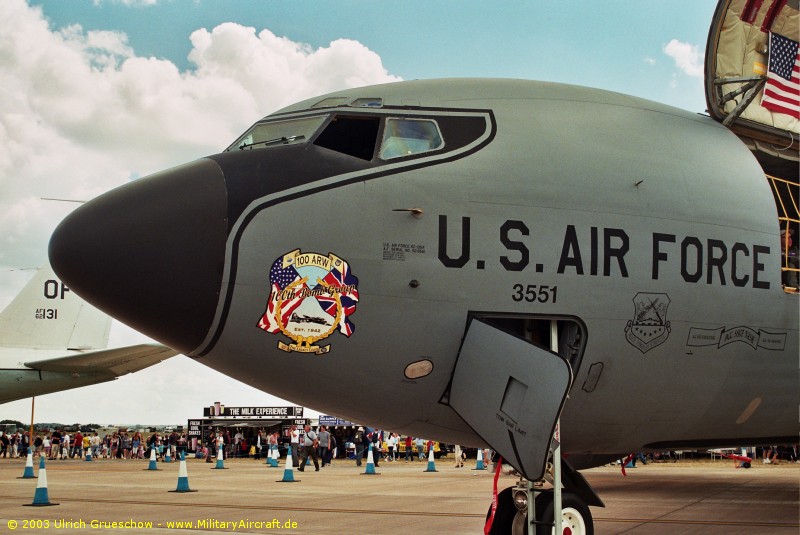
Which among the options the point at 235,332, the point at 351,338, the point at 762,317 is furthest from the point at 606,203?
the point at 235,332

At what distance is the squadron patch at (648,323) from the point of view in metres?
7.66

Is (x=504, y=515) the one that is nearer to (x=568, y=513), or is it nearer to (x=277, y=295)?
(x=568, y=513)

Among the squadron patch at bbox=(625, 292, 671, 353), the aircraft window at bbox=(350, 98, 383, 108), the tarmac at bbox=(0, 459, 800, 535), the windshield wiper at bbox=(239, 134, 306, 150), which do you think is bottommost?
the tarmac at bbox=(0, 459, 800, 535)

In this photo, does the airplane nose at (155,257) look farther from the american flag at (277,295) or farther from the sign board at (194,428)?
the sign board at (194,428)

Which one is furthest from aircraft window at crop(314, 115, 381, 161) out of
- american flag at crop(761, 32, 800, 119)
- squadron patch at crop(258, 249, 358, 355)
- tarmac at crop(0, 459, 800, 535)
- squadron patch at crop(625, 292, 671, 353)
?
tarmac at crop(0, 459, 800, 535)

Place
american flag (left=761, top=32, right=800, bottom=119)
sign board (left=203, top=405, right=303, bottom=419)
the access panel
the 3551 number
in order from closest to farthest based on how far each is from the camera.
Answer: the access panel
the 3551 number
american flag (left=761, top=32, right=800, bottom=119)
sign board (left=203, top=405, right=303, bottom=419)

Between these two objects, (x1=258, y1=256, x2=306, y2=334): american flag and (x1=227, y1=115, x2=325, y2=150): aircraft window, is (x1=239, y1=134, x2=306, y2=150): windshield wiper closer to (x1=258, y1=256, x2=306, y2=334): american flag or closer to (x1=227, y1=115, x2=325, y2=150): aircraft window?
(x1=227, y1=115, x2=325, y2=150): aircraft window

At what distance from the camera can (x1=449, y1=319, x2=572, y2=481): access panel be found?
6.84m

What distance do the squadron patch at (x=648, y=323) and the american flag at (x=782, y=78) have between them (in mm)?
3534

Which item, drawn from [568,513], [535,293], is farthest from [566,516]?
[535,293]

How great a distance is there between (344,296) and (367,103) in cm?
193

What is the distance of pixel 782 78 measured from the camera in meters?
9.94

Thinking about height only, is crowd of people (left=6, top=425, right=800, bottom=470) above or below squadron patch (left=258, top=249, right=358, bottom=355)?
below

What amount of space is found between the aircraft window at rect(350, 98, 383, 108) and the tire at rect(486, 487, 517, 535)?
12.7 feet
